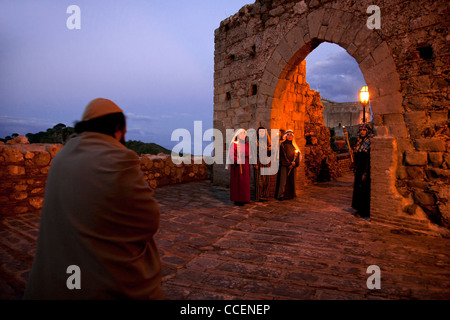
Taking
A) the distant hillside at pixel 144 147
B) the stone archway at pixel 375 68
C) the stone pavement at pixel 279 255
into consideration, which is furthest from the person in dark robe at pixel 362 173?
the distant hillside at pixel 144 147

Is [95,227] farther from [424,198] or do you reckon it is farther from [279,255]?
[424,198]

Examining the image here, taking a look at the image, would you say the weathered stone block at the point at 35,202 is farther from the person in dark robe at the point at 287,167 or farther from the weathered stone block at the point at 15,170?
the person in dark robe at the point at 287,167

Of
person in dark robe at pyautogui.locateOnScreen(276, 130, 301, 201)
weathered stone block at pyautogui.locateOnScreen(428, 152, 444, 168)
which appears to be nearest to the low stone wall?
person in dark robe at pyautogui.locateOnScreen(276, 130, 301, 201)

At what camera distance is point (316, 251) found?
3164 mm

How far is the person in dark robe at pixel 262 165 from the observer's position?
6.11 m

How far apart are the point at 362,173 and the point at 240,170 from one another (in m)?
2.30

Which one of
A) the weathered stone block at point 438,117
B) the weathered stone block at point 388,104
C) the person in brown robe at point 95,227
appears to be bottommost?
the person in brown robe at point 95,227

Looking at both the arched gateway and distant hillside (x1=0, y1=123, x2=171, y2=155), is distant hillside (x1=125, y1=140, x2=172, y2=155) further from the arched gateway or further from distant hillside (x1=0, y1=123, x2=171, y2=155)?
the arched gateway

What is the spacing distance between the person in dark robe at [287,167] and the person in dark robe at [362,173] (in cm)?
135

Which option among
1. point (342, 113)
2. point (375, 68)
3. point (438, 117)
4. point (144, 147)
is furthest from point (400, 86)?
point (342, 113)

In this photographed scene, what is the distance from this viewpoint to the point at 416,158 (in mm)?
3938
